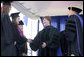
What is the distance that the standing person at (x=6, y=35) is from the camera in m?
2.99

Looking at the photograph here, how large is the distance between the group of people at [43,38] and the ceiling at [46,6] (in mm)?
841

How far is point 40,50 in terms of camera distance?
3.61 meters

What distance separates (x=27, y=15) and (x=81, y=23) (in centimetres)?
184

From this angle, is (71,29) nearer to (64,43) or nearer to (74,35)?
(74,35)

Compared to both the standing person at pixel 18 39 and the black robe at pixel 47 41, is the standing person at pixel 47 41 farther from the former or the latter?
the standing person at pixel 18 39

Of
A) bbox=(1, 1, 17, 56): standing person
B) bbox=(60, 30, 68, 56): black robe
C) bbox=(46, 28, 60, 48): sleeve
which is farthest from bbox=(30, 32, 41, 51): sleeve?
bbox=(1, 1, 17, 56): standing person

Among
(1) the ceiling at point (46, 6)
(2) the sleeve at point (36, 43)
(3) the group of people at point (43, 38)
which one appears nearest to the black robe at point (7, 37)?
(3) the group of people at point (43, 38)

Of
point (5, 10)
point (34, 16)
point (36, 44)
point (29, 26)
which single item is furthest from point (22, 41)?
point (34, 16)

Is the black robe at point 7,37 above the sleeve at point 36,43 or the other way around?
above

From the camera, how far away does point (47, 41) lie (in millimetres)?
3486

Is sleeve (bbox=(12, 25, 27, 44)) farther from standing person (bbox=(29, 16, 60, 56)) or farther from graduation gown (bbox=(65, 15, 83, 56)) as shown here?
graduation gown (bbox=(65, 15, 83, 56))

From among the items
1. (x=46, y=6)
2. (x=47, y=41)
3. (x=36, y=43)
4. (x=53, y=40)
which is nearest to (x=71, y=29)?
(x=53, y=40)

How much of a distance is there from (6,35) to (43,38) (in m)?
0.83

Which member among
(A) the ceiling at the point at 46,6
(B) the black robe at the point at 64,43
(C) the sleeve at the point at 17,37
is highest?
(A) the ceiling at the point at 46,6
